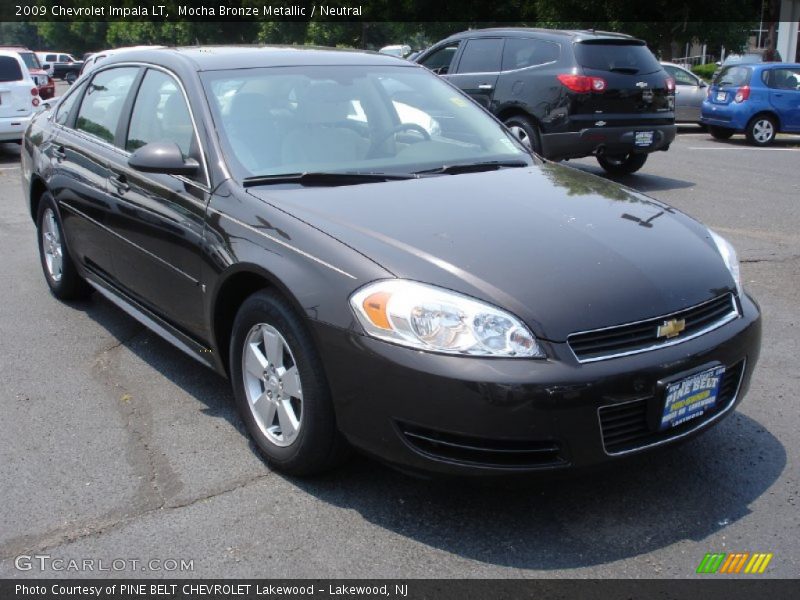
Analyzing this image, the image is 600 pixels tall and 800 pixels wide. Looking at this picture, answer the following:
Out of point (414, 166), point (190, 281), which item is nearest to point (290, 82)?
point (414, 166)

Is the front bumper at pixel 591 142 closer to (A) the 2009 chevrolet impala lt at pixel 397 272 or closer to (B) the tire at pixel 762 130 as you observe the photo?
(A) the 2009 chevrolet impala lt at pixel 397 272

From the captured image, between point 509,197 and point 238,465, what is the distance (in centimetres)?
162

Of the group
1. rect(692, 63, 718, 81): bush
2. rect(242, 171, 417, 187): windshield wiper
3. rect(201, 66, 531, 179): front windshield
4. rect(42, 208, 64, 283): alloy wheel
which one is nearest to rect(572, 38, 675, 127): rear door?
rect(201, 66, 531, 179): front windshield

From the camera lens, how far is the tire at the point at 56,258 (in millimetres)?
5918

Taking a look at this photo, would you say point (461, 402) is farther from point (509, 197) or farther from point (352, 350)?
point (509, 197)

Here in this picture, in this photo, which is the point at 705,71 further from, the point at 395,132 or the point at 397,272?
the point at 397,272

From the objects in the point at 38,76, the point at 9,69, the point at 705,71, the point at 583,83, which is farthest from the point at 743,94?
the point at 705,71

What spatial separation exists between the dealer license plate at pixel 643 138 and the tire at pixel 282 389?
7.87 metres

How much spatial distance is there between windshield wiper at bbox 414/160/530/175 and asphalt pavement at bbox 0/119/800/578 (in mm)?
1416

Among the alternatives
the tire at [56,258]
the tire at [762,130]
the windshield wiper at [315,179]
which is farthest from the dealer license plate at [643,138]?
the windshield wiper at [315,179]

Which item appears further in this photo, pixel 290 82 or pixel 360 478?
pixel 290 82

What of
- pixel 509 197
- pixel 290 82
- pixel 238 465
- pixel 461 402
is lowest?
pixel 238 465

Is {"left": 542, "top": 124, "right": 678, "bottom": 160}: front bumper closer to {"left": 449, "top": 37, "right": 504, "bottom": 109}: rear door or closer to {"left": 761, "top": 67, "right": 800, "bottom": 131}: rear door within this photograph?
{"left": 449, "top": 37, "right": 504, "bottom": 109}: rear door
